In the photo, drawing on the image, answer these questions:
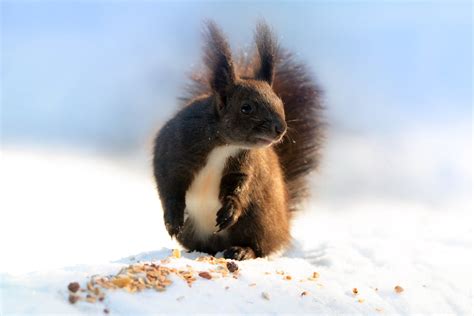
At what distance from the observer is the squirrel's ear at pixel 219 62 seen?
3.61 metres

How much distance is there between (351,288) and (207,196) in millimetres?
1017

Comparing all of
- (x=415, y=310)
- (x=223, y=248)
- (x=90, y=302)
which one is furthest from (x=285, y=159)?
(x=90, y=302)

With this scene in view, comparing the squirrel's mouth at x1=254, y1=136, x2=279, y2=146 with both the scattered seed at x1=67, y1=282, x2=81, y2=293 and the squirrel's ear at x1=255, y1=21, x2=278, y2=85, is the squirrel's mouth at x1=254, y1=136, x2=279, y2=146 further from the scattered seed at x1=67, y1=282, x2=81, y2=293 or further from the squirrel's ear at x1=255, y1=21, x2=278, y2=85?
the scattered seed at x1=67, y1=282, x2=81, y2=293

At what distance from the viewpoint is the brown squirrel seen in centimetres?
350

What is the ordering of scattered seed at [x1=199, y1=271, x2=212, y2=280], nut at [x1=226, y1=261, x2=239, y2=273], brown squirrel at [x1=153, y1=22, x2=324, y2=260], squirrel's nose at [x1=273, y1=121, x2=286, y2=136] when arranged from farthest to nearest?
brown squirrel at [x1=153, y1=22, x2=324, y2=260] → squirrel's nose at [x1=273, y1=121, x2=286, y2=136] → nut at [x1=226, y1=261, x2=239, y2=273] → scattered seed at [x1=199, y1=271, x2=212, y2=280]

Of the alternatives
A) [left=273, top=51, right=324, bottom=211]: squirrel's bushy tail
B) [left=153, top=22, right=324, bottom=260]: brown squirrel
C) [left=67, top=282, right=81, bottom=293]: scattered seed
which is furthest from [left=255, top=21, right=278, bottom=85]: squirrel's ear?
[left=67, top=282, right=81, bottom=293]: scattered seed

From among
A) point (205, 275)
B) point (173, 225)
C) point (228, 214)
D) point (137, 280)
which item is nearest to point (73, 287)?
point (137, 280)

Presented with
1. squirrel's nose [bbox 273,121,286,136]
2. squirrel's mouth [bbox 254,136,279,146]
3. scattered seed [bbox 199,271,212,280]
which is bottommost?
scattered seed [bbox 199,271,212,280]

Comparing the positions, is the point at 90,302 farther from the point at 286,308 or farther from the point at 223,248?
the point at 223,248

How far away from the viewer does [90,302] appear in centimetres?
241

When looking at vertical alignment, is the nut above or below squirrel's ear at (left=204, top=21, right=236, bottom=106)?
below

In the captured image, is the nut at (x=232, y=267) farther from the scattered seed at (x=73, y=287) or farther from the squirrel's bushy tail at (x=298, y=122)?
the squirrel's bushy tail at (x=298, y=122)

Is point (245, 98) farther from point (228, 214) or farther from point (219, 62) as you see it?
point (228, 214)

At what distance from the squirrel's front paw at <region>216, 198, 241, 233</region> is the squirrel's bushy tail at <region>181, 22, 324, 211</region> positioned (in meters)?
1.01
